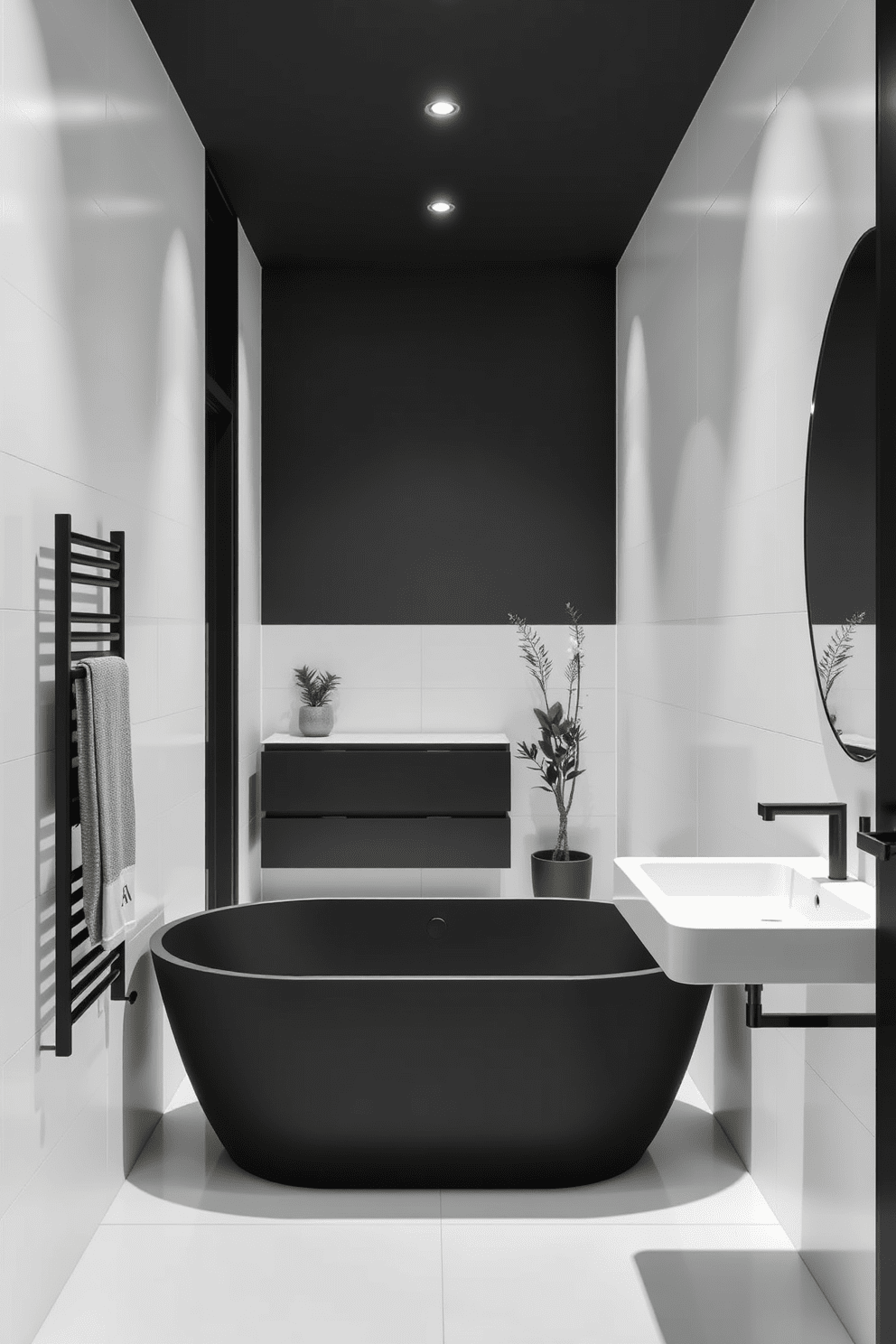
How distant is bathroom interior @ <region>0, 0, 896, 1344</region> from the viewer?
228 centimetres

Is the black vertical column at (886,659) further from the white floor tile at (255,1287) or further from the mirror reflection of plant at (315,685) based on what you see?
the mirror reflection of plant at (315,685)

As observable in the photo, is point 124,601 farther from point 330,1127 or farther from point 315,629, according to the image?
point 315,629

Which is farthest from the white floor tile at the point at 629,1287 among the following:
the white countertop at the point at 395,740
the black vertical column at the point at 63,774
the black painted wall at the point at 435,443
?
the black painted wall at the point at 435,443

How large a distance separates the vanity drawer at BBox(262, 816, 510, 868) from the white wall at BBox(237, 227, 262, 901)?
14 cm

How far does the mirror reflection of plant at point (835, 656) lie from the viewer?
7.63 feet

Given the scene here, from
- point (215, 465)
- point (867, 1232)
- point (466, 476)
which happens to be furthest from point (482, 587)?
point (867, 1232)

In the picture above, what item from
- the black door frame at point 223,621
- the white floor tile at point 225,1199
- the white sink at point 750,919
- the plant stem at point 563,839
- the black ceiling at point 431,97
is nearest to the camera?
the white sink at point 750,919

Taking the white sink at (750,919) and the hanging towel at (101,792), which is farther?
the hanging towel at (101,792)

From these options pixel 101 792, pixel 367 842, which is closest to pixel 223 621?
pixel 367 842

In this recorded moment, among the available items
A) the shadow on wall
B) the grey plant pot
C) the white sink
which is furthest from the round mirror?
the grey plant pot

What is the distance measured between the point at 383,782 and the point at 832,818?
8.92 ft

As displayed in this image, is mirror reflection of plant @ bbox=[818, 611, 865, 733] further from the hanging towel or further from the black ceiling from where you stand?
the black ceiling

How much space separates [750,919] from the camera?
254cm

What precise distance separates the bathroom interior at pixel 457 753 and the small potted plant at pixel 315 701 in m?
0.16
